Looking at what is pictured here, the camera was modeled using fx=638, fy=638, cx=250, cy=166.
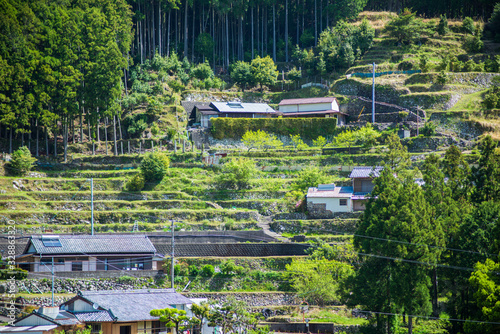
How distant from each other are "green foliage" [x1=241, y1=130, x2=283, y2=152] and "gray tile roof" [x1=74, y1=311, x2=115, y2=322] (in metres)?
31.3

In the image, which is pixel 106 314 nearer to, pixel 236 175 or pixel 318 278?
pixel 318 278

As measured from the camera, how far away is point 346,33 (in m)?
78.1

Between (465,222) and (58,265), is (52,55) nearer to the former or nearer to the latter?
(58,265)

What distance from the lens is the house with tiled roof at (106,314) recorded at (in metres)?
32.2

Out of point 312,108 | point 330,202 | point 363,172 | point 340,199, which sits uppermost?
point 312,108

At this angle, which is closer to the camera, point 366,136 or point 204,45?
point 366,136

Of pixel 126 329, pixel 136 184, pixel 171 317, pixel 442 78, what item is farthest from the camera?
pixel 442 78

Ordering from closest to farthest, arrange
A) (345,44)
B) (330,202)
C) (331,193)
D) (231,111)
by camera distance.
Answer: (330,202) → (331,193) → (231,111) → (345,44)

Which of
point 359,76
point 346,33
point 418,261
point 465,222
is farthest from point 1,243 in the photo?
point 346,33

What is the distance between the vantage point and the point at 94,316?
34.6 meters


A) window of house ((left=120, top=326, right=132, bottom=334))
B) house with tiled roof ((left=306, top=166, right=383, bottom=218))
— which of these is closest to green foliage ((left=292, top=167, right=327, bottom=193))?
house with tiled roof ((left=306, top=166, right=383, bottom=218))

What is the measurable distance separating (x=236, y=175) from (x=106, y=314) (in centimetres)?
2297

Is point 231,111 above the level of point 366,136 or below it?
above

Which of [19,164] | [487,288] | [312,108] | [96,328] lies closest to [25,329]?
[96,328]
